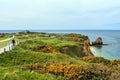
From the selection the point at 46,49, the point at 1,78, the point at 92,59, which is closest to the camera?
the point at 1,78

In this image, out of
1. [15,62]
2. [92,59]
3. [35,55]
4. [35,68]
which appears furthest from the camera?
[92,59]

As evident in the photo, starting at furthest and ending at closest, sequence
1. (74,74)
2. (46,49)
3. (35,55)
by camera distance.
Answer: (46,49)
(35,55)
(74,74)

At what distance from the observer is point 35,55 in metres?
29.5

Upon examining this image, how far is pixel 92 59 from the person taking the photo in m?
33.2

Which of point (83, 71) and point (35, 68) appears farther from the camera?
point (35, 68)

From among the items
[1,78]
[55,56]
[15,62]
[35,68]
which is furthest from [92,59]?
[1,78]

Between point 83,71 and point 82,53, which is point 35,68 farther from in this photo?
point 82,53

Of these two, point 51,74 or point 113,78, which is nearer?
point 113,78

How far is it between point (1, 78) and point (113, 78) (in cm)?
696

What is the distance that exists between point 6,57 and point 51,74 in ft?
32.7

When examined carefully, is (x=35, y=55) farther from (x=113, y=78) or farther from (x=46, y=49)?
(x=113, y=78)

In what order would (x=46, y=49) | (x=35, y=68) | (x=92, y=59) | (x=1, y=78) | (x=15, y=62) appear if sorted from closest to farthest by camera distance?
(x=1, y=78)
(x=35, y=68)
(x=15, y=62)
(x=92, y=59)
(x=46, y=49)

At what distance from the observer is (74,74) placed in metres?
18.5

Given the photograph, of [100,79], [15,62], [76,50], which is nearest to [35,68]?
[100,79]
